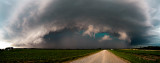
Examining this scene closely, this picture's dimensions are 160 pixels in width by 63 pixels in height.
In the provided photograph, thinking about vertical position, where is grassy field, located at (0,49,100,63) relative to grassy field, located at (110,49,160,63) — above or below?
above

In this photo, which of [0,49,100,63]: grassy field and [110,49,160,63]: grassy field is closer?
[0,49,100,63]: grassy field

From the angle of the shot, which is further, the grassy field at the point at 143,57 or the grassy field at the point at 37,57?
the grassy field at the point at 143,57

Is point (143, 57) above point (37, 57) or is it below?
below

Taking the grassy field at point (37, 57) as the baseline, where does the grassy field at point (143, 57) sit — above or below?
below

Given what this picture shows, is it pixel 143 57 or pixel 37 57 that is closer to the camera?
pixel 37 57
